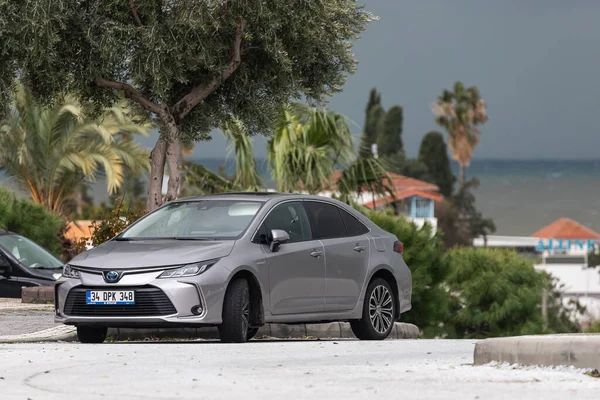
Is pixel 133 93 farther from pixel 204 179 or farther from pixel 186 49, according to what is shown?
pixel 204 179

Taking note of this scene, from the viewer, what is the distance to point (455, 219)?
120688 millimetres

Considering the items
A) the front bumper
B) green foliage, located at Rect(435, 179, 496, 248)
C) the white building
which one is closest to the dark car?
the front bumper

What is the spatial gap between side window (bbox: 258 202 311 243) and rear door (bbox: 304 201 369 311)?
4.6 inches

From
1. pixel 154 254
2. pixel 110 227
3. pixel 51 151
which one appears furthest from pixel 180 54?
pixel 51 151

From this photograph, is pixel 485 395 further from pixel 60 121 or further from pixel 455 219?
pixel 455 219

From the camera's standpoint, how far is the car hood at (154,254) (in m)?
13.7

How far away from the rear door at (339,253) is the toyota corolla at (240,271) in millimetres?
13

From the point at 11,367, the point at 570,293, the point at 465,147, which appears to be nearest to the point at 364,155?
the point at 11,367

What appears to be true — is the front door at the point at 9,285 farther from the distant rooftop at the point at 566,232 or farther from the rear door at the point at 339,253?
the distant rooftop at the point at 566,232

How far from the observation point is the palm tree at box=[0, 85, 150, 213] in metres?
45.0

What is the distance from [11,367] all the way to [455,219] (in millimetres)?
110612

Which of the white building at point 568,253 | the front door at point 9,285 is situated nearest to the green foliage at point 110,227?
the front door at point 9,285

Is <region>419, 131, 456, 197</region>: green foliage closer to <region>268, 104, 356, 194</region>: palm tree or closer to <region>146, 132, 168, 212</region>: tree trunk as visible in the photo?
<region>268, 104, 356, 194</region>: palm tree

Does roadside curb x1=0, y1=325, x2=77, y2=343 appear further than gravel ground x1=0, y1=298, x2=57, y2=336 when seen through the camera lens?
No
